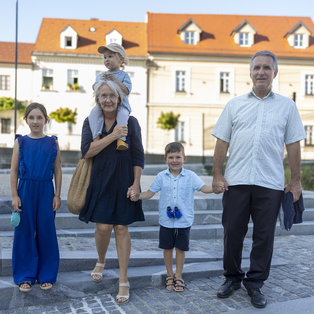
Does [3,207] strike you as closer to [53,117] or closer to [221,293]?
[221,293]

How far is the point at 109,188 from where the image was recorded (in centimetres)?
377

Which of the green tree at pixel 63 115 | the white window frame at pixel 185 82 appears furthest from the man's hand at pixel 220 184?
the white window frame at pixel 185 82

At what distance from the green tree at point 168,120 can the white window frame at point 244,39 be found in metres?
8.35

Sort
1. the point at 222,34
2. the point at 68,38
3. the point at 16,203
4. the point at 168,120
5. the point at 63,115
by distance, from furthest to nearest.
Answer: the point at 222,34, the point at 68,38, the point at 168,120, the point at 63,115, the point at 16,203

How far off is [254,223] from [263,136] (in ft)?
2.54

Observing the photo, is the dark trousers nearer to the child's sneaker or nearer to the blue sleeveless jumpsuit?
the child's sneaker

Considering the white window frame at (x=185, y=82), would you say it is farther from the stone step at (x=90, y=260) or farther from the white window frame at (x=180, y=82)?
→ the stone step at (x=90, y=260)

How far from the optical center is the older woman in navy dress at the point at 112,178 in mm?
3750

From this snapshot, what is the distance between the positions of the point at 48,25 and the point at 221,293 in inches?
1338

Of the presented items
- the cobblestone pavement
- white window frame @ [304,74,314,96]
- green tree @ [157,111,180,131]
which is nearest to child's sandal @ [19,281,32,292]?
the cobblestone pavement

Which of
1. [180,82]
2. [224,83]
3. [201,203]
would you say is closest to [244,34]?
[224,83]

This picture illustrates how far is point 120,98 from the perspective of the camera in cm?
385

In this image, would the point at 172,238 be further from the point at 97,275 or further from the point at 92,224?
the point at 92,224

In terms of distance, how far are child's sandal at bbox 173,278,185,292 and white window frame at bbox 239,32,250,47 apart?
3229 cm
